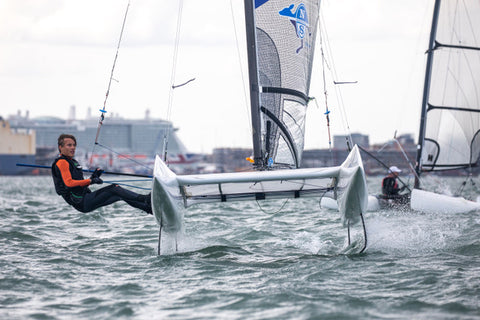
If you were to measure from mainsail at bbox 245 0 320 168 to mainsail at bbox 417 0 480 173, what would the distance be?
5.79m

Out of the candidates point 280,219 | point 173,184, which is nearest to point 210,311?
point 173,184

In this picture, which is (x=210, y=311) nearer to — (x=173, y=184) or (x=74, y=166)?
(x=173, y=184)

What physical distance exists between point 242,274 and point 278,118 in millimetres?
2769

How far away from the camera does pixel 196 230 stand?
26.7 feet

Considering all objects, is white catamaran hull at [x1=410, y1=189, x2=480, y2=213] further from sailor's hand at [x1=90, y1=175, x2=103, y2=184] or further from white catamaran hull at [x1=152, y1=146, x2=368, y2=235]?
sailor's hand at [x1=90, y1=175, x2=103, y2=184]

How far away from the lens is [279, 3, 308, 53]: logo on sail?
24.3 ft

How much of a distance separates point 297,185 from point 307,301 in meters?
2.27

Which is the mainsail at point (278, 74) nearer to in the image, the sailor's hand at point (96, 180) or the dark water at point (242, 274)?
the dark water at point (242, 274)

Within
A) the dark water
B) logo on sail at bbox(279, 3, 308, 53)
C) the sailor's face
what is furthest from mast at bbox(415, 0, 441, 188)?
the sailor's face

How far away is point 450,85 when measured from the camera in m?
13.2

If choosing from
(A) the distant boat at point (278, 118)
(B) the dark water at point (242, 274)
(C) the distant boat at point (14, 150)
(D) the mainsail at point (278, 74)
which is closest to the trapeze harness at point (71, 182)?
(B) the dark water at point (242, 274)

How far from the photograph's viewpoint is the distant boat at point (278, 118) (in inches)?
223

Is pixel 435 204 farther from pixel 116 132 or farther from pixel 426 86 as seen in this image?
pixel 116 132

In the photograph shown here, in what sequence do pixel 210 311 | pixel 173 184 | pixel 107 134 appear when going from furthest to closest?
pixel 107 134
pixel 173 184
pixel 210 311
